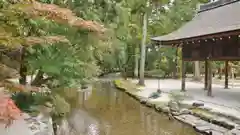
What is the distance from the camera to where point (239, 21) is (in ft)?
31.1

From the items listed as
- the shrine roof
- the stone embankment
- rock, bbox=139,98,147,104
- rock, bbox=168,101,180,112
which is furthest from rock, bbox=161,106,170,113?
the shrine roof

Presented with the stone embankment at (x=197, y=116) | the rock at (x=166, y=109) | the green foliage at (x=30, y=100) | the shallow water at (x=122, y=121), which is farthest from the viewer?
the rock at (x=166, y=109)

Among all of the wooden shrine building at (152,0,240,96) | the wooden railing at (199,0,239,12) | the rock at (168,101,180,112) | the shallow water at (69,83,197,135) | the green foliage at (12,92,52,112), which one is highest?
the wooden railing at (199,0,239,12)

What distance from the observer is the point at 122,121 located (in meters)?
8.04

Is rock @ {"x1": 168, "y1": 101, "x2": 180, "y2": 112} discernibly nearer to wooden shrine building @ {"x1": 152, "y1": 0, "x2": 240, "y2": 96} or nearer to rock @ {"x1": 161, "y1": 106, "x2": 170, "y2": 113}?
rock @ {"x1": 161, "y1": 106, "x2": 170, "y2": 113}

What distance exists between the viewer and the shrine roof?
9.94 metres

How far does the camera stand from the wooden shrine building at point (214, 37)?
9805 mm

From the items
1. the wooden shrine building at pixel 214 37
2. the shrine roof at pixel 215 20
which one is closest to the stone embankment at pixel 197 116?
the wooden shrine building at pixel 214 37

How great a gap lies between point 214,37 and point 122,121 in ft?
15.7

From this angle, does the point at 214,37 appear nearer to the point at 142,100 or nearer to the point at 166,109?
the point at 166,109

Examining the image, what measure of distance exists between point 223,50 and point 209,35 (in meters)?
0.95

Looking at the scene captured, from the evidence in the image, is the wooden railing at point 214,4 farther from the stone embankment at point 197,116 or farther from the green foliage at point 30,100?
the green foliage at point 30,100

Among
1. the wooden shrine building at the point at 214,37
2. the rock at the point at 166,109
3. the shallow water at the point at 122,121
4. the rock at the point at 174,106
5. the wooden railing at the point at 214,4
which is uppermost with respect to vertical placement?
the wooden railing at the point at 214,4

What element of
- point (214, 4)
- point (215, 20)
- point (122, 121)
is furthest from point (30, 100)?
point (214, 4)
